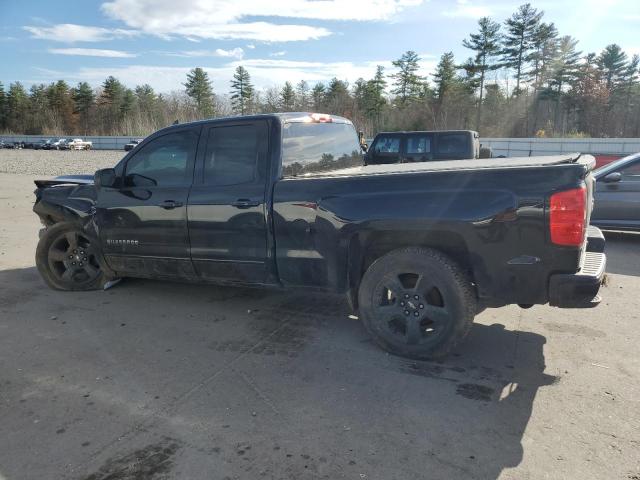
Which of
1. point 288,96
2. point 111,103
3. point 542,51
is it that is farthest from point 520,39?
point 111,103

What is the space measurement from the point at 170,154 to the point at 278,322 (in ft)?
6.33

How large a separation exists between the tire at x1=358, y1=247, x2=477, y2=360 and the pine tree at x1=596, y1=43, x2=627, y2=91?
6170 centimetres

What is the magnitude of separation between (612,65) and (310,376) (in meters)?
63.7

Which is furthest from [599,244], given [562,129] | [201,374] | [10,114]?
[10,114]

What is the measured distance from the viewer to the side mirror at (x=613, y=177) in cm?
820

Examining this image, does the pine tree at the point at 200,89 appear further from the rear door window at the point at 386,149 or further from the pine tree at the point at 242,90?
the rear door window at the point at 386,149

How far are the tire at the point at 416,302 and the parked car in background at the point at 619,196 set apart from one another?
229 inches

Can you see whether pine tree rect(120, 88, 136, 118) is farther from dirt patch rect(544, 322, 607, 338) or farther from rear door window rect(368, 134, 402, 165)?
dirt patch rect(544, 322, 607, 338)

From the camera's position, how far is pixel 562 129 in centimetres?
5178

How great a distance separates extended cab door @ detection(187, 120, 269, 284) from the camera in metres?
4.38

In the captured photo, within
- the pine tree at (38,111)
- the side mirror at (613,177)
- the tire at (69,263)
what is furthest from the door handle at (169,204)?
the pine tree at (38,111)

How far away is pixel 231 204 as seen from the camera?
4.44 metres

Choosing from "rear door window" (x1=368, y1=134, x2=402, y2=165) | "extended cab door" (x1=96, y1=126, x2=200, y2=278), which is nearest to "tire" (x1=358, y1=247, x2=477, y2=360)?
"extended cab door" (x1=96, y1=126, x2=200, y2=278)

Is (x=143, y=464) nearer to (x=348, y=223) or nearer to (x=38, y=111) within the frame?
(x=348, y=223)
